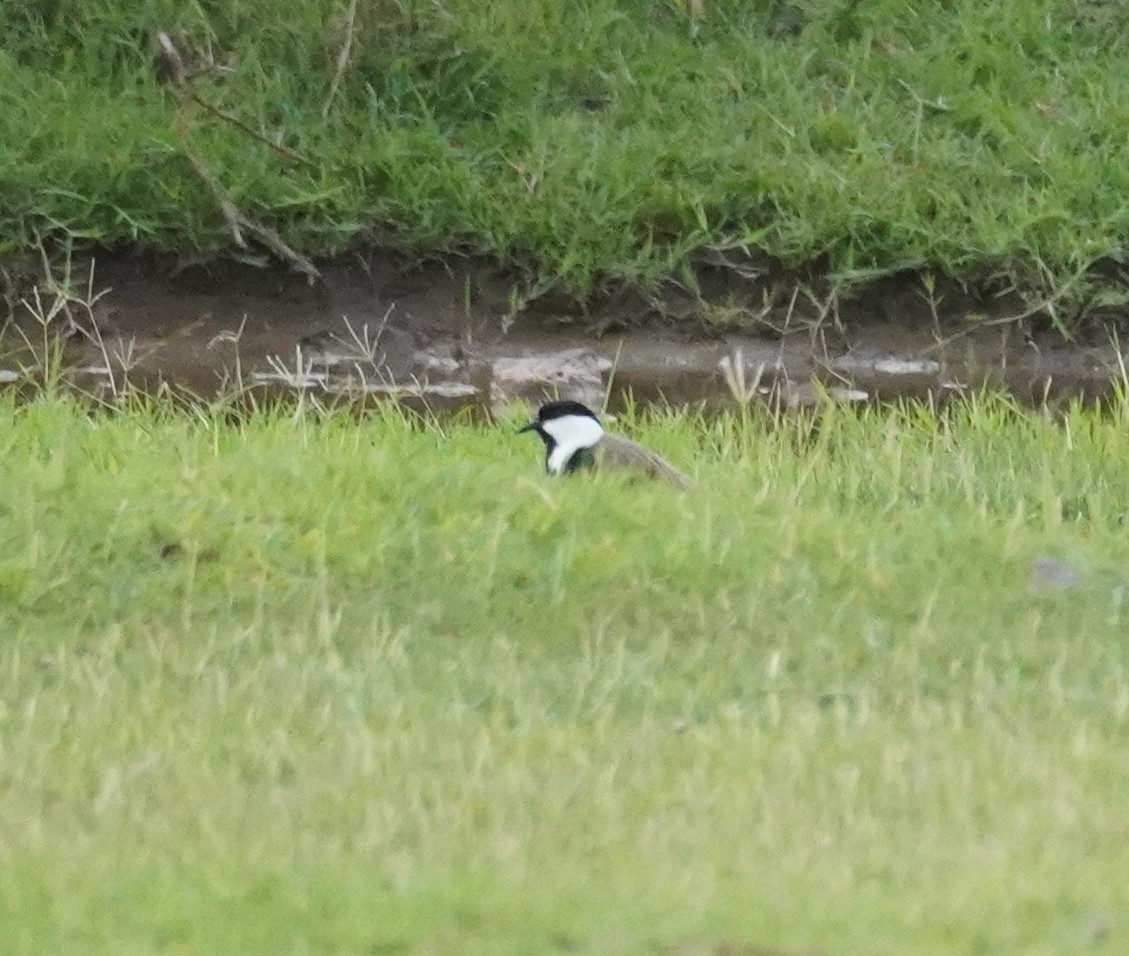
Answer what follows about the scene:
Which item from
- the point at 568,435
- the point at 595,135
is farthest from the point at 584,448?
the point at 595,135

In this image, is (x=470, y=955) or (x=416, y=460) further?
(x=416, y=460)

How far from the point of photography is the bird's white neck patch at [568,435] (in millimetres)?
5844

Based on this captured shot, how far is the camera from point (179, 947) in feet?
9.01

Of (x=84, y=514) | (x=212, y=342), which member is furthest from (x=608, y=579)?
(x=212, y=342)

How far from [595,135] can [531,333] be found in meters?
1.00

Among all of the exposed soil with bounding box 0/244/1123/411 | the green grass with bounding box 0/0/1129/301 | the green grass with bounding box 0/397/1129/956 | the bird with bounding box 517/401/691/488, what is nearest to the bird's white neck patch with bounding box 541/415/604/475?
the bird with bounding box 517/401/691/488

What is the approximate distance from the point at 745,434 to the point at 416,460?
4.75 ft

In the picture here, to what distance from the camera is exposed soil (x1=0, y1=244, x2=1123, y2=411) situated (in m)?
8.32

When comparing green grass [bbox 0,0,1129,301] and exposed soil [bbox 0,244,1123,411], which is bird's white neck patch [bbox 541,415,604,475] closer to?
exposed soil [bbox 0,244,1123,411]

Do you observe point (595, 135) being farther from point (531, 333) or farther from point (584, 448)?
point (584, 448)

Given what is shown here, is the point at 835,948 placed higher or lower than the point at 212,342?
higher

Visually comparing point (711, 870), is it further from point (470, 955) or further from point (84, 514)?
point (84, 514)

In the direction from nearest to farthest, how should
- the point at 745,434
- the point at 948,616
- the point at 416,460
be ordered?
the point at 948,616, the point at 416,460, the point at 745,434

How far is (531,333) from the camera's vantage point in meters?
8.58
